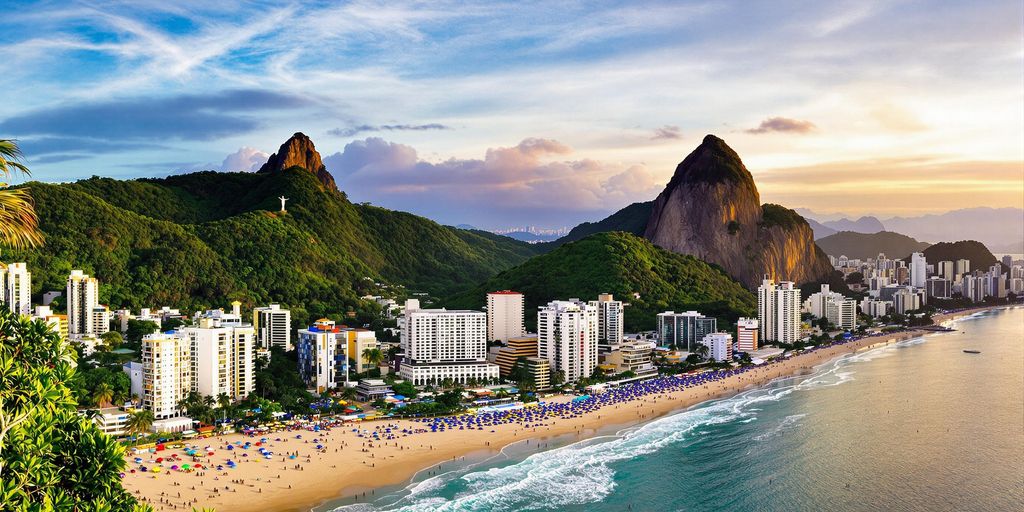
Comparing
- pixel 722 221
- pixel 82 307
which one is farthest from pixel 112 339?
pixel 722 221

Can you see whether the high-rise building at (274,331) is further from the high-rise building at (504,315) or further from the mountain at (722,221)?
the mountain at (722,221)

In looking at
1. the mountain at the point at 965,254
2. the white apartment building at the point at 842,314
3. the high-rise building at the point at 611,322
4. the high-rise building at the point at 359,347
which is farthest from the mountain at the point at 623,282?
the mountain at the point at 965,254

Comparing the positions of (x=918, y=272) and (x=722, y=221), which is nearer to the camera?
(x=722, y=221)

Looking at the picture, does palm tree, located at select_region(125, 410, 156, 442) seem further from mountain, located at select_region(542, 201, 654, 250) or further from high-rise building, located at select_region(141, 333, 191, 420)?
mountain, located at select_region(542, 201, 654, 250)

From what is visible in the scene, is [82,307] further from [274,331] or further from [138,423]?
[138,423]

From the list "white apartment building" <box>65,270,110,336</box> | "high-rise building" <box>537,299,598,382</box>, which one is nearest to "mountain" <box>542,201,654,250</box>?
"high-rise building" <box>537,299,598,382</box>

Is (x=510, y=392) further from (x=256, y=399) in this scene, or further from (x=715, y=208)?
(x=715, y=208)
